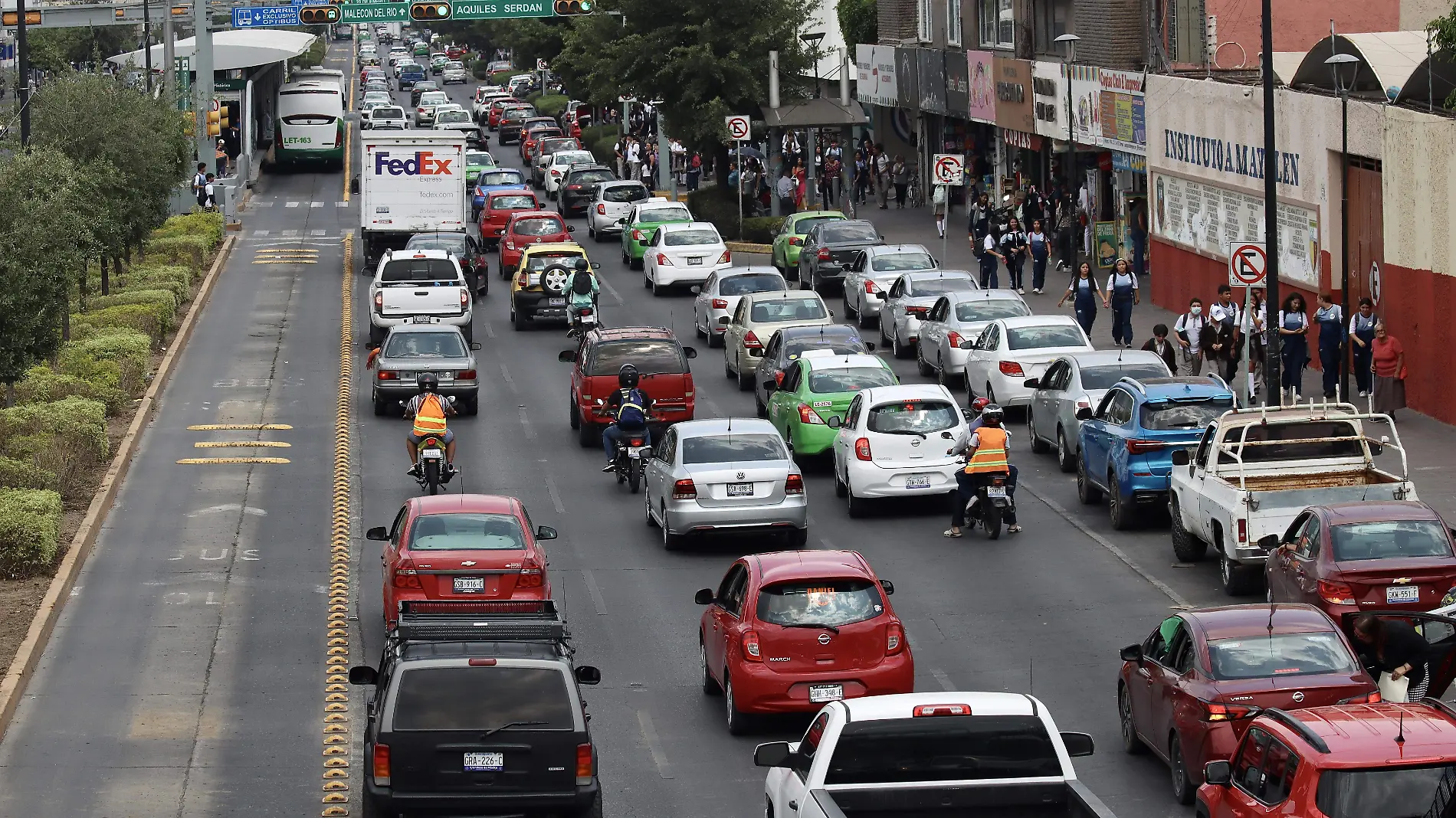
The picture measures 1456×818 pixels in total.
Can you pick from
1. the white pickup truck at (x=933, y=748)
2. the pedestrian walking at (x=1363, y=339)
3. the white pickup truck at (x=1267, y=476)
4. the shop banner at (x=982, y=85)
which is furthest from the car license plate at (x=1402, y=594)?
the shop banner at (x=982, y=85)

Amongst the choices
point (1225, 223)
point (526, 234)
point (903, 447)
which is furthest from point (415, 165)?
point (903, 447)

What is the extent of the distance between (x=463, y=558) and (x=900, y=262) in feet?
76.7

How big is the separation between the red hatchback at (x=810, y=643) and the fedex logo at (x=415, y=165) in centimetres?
3579

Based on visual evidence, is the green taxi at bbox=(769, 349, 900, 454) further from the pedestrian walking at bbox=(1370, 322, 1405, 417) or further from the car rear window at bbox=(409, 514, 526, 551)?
the car rear window at bbox=(409, 514, 526, 551)

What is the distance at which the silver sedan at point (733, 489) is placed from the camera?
23.6m

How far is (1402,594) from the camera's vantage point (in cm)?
1731

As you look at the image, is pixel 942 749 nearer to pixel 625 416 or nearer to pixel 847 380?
pixel 625 416

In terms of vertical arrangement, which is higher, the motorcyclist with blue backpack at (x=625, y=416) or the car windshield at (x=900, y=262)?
the car windshield at (x=900, y=262)

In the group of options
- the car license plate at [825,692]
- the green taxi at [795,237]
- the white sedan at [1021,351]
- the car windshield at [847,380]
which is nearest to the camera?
the car license plate at [825,692]

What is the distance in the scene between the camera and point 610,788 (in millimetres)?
15492

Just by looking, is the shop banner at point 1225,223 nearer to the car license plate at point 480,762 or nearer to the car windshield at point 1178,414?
the car windshield at point 1178,414

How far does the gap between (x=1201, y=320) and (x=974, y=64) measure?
27.9 m

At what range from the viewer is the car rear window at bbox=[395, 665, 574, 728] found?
509 inches

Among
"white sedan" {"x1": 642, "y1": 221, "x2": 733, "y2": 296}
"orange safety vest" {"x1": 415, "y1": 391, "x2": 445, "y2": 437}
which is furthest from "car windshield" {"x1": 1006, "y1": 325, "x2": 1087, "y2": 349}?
"white sedan" {"x1": 642, "y1": 221, "x2": 733, "y2": 296}
